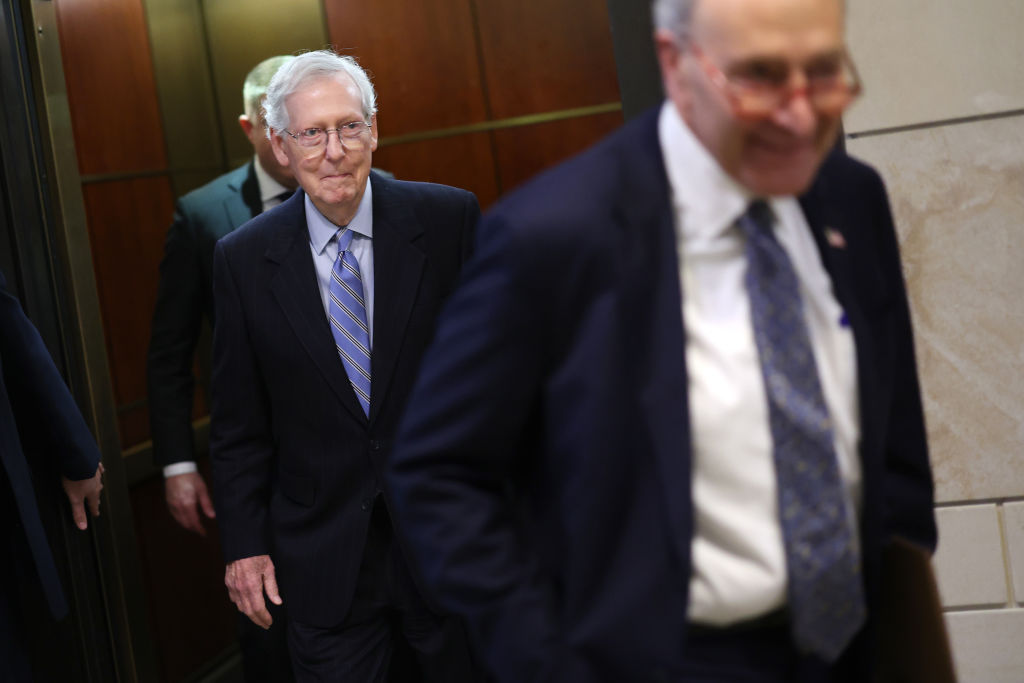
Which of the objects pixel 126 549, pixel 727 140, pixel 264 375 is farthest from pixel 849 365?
pixel 126 549

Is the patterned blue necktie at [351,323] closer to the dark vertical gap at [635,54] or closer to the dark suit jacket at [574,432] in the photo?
the dark vertical gap at [635,54]

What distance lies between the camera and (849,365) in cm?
152

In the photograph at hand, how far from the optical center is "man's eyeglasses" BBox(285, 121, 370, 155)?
2658 millimetres

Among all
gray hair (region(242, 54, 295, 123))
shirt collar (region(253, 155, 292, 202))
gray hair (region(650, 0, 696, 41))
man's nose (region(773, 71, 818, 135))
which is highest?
gray hair (region(242, 54, 295, 123))

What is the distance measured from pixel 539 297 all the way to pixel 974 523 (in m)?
1.90

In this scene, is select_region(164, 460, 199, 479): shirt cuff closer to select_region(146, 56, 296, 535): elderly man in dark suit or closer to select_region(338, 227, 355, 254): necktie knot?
select_region(146, 56, 296, 535): elderly man in dark suit

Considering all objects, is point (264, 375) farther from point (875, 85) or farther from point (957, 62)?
point (957, 62)

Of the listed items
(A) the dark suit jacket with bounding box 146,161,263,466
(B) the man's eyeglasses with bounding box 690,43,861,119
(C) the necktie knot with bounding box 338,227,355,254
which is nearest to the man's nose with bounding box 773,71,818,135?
(B) the man's eyeglasses with bounding box 690,43,861,119

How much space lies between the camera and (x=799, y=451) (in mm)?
1405

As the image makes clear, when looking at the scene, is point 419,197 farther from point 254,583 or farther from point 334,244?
point 254,583

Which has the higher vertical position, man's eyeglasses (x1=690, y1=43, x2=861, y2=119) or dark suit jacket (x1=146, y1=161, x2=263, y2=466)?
man's eyeglasses (x1=690, y1=43, x2=861, y2=119)

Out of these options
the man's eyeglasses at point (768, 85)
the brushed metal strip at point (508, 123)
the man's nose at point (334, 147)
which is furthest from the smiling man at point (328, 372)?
the brushed metal strip at point (508, 123)

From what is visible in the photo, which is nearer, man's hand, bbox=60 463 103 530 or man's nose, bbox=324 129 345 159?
man's nose, bbox=324 129 345 159

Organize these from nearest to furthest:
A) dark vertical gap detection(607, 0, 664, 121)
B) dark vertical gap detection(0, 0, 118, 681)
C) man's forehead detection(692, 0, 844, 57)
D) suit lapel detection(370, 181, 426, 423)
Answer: man's forehead detection(692, 0, 844, 57), suit lapel detection(370, 181, 426, 423), dark vertical gap detection(607, 0, 664, 121), dark vertical gap detection(0, 0, 118, 681)
